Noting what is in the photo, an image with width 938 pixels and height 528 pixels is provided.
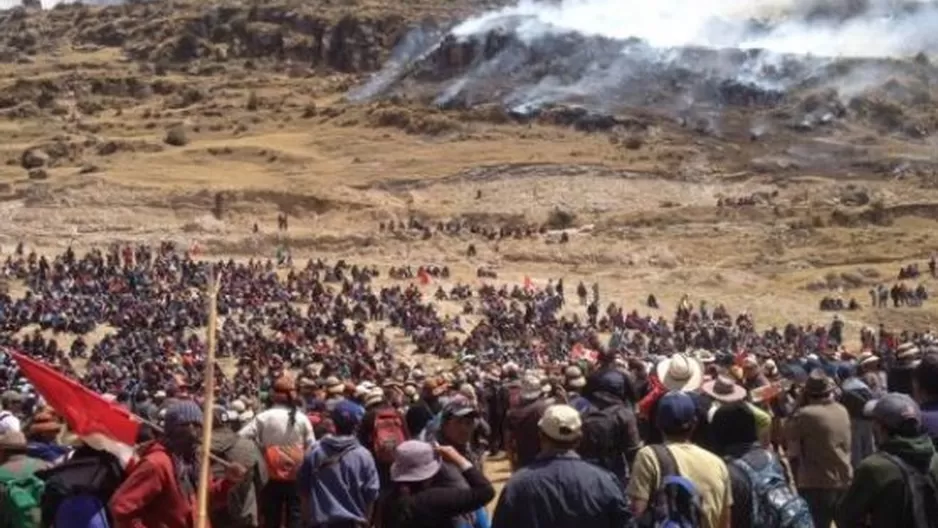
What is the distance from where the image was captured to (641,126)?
81.8 metres

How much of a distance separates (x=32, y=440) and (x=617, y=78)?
278 feet

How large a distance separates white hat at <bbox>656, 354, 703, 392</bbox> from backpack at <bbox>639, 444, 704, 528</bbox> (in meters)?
2.24

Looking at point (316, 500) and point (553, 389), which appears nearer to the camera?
point (316, 500)

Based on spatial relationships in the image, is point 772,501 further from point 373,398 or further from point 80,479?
point 373,398

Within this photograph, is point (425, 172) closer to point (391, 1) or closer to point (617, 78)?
point (617, 78)

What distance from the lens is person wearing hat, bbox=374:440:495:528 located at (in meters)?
6.13

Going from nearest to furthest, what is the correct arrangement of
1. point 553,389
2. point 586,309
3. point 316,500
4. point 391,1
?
point 316,500
point 553,389
point 586,309
point 391,1

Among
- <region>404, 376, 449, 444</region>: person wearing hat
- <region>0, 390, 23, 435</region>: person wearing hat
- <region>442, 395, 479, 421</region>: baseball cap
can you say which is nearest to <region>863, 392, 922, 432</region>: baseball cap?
<region>442, 395, 479, 421</region>: baseball cap

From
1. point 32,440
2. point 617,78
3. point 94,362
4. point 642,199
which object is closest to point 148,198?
point 642,199

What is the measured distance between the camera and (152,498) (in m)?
6.10

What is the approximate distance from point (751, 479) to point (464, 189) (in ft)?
207

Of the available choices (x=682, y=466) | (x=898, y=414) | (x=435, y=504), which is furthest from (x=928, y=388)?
(x=435, y=504)

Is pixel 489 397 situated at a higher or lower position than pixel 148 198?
higher

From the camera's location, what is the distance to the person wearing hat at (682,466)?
5.94 meters
